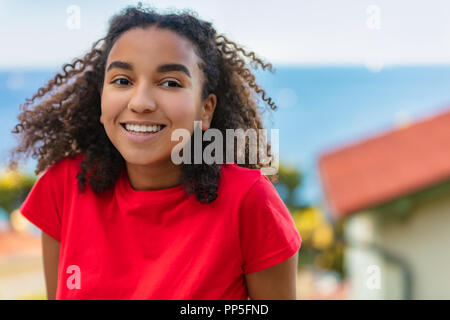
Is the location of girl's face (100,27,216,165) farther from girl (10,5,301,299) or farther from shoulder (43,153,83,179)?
shoulder (43,153,83,179)

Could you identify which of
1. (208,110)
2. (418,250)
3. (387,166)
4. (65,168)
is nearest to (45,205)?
(65,168)

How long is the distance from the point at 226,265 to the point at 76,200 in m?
0.42

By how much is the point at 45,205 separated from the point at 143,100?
433 mm

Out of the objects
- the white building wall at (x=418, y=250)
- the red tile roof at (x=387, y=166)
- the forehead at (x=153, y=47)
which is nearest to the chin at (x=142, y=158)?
the forehead at (x=153, y=47)

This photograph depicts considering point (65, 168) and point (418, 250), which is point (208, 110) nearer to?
point (65, 168)

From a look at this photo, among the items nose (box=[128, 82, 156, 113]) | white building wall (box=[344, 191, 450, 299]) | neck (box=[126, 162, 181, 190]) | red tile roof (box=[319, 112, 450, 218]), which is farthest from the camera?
red tile roof (box=[319, 112, 450, 218])

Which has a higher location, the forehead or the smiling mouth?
the forehead

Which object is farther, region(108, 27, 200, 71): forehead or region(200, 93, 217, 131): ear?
region(200, 93, 217, 131): ear

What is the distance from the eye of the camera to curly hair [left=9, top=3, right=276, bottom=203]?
51.4 inches

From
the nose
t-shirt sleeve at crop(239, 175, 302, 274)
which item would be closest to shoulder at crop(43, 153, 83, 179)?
the nose

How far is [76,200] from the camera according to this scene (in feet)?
4.25

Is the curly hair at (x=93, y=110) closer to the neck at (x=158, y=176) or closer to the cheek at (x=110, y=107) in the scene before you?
the neck at (x=158, y=176)
